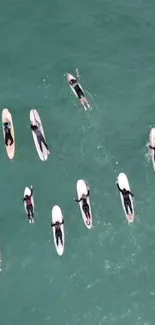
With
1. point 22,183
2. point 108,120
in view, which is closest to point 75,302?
point 22,183

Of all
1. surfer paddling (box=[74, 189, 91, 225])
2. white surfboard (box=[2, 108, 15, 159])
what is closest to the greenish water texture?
white surfboard (box=[2, 108, 15, 159])

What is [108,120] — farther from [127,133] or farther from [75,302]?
[75,302]

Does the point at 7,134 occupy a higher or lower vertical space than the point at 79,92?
lower

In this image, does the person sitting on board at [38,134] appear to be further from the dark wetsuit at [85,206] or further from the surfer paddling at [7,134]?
the dark wetsuit at [85,206]

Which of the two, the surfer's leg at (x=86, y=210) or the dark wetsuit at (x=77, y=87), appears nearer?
the surfer's leg at (x=86, y=210)

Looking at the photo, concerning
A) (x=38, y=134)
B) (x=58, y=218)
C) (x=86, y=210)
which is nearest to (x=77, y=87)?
(x=38, y=134)

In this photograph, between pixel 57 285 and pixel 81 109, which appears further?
pixel 81 109

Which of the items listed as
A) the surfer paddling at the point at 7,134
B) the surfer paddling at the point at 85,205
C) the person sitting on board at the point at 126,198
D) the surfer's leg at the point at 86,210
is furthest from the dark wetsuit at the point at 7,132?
the person sitting on board at the point at 126,198

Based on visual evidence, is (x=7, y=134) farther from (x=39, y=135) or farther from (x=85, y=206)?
(x=85, y=206)
